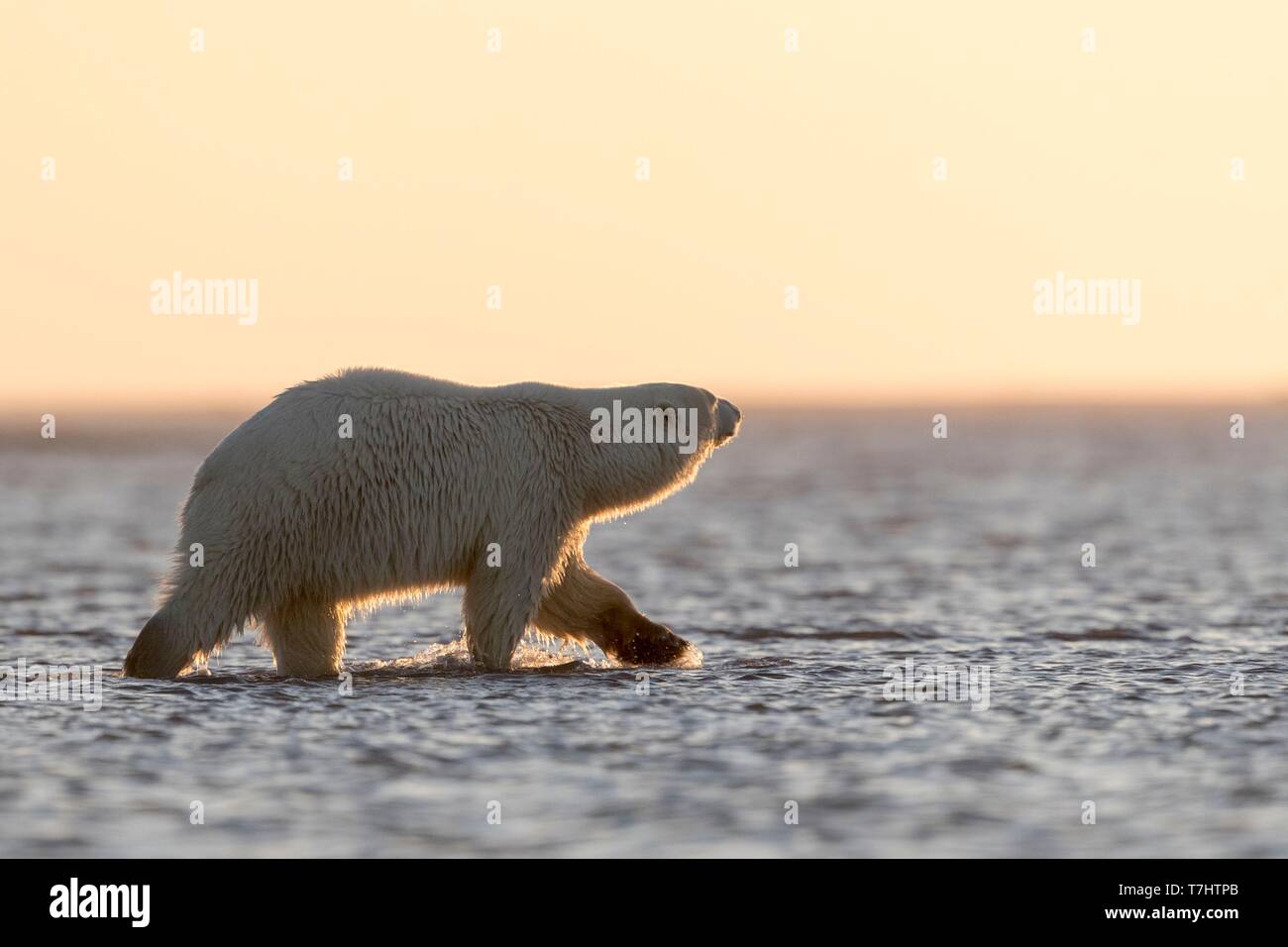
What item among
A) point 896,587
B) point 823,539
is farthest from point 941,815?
point 823,539

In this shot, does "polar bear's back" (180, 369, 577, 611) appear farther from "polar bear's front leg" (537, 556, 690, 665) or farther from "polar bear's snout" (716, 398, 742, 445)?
"polar bear's snout" (716, 398, 742, 445)

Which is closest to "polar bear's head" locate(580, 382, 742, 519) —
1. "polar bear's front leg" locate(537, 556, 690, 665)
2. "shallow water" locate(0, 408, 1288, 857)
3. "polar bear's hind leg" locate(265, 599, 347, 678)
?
"polar bear's front leg" locate(537, 556, 690, 665)

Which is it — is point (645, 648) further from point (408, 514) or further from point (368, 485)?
point (368, 485)

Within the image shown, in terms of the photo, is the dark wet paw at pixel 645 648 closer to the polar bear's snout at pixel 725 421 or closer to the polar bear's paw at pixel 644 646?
the polar bear's paw at pixel 644 646

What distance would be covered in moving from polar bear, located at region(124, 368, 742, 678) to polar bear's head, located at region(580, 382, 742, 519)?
0.02 meters

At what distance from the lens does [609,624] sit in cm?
1673

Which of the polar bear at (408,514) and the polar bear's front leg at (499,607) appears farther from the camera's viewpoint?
the polar bear's front leg at (499,607)

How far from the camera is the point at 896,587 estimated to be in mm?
26078

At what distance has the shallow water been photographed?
1034 cm

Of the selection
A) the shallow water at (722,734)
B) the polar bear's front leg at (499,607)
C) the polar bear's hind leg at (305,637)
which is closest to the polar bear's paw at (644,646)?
the shallow water at (722,734)

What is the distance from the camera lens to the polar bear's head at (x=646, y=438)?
646 inches

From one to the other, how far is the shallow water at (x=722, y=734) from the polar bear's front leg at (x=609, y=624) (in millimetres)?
352
